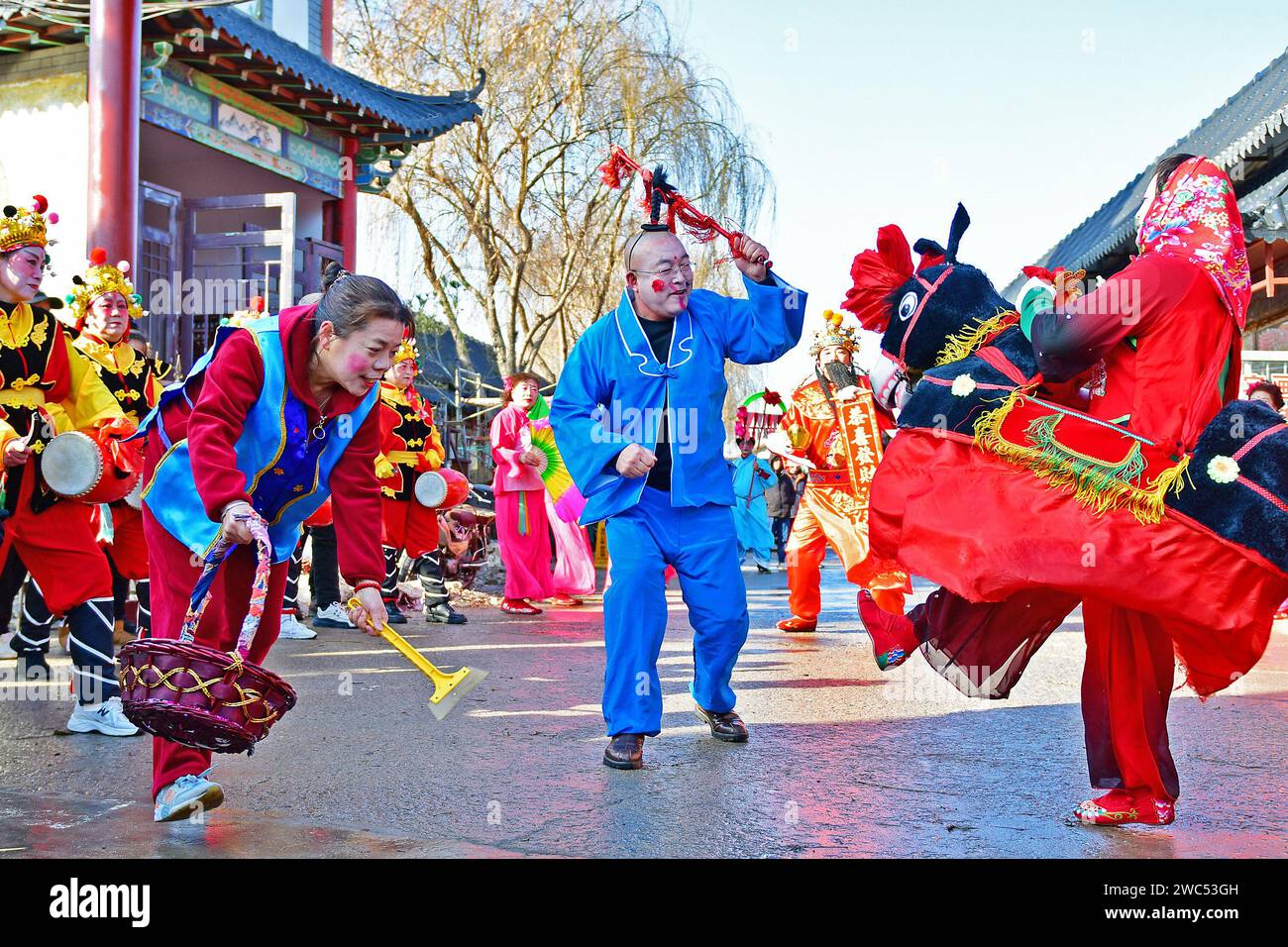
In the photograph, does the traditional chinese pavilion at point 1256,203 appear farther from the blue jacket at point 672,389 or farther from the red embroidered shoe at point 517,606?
the red embroidered shoe at point 517,606

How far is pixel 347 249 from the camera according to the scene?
14.9 meters

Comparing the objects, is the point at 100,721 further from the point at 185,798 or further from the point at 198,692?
the point at 198,692

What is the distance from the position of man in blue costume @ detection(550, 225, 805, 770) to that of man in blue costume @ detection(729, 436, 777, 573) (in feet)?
32.8

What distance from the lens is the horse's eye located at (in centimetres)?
402

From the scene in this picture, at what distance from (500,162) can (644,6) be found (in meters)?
3.08

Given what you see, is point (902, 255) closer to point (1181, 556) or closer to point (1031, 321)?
point (1031, 321)

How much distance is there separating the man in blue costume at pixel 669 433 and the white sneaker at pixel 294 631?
3.85 m

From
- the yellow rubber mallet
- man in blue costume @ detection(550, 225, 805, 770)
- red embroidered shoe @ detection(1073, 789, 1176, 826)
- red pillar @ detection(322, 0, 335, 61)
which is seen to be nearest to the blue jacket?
man in blue costume @ detection(550, 225, 805, 770)

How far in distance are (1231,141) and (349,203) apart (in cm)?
971

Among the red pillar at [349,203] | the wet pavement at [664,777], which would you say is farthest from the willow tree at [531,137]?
the wet pavement at [664,777]

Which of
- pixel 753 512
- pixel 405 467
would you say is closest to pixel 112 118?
pixel 405 467

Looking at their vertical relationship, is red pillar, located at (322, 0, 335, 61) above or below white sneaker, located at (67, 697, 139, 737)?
above

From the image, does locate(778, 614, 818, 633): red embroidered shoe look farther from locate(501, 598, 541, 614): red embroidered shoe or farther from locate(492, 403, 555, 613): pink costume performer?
locate(492, 403, 555, 613): pink costume performer
